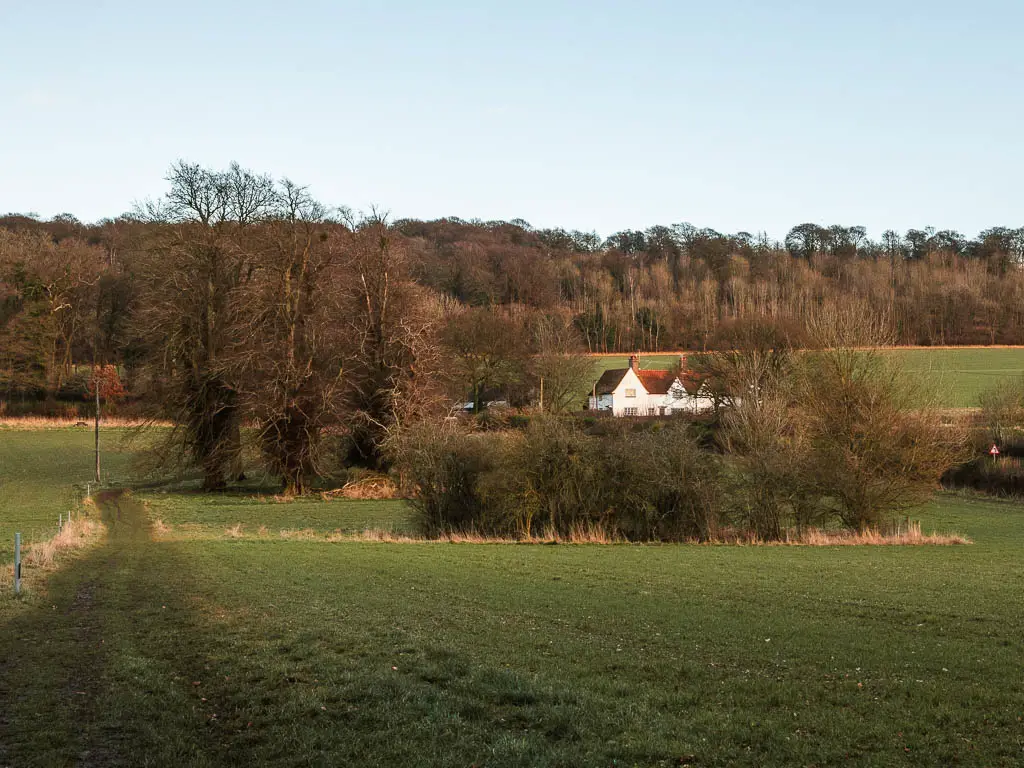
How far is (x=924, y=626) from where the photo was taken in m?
12.4

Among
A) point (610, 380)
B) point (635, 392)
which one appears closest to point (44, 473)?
point (610, 380)

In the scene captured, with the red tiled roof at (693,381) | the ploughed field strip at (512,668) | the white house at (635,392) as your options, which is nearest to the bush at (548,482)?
the ploughed field strip at (512,668)

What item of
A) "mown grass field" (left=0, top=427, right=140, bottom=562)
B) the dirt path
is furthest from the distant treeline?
the dirt path

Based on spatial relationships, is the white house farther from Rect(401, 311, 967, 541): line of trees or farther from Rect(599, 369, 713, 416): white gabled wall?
Rect(401, 311, 967, 541): line of trees

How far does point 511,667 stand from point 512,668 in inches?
2.5

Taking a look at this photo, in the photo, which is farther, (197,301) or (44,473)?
(44,473)

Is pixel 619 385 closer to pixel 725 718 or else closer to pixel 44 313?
pixel 44 313

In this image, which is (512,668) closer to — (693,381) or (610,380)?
(693,381)

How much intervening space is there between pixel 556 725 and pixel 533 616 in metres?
5.40

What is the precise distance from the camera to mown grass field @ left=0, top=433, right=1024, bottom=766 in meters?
7.49

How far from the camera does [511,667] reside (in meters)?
9.88

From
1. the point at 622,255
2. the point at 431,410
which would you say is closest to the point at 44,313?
the point at 431,410

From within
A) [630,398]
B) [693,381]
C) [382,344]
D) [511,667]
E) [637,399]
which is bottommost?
[511,667]

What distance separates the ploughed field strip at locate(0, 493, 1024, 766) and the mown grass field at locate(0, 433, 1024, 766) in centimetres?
4
